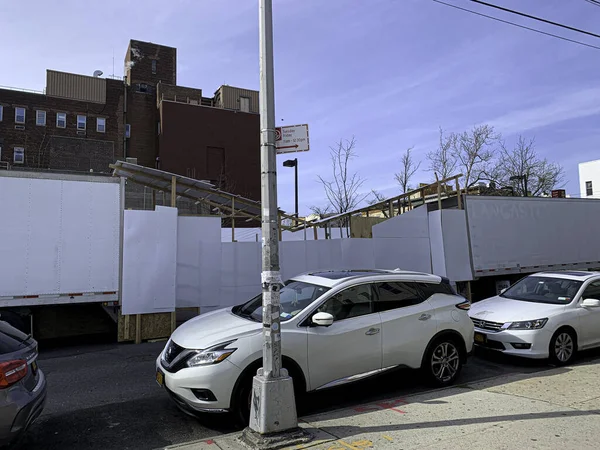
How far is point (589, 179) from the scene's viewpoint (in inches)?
1962

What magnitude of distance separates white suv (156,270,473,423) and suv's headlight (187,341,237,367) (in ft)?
0.04

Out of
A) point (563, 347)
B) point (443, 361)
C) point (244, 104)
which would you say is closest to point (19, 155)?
point (244, 104)

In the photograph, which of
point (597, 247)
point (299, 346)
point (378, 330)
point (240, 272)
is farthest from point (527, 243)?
point (299, 346)

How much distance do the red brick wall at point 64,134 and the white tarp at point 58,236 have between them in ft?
113

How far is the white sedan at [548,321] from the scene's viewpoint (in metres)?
7.27

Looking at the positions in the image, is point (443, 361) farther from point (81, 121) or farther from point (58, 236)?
point (81, 121)

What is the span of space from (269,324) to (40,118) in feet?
145

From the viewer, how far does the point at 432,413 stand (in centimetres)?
488

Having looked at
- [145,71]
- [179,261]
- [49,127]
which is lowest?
[179,261]

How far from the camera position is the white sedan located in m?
7.27

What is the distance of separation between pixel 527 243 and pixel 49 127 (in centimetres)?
4138

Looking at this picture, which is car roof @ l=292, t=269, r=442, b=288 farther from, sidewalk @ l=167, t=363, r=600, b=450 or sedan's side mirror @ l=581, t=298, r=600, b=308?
sedan's side mirror @ l=581, t=298, r=600, b=308

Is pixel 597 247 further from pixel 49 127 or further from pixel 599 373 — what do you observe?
pixel 49 127

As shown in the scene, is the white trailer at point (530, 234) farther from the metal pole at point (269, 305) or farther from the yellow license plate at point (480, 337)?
the metal pole at point (269, 305)
